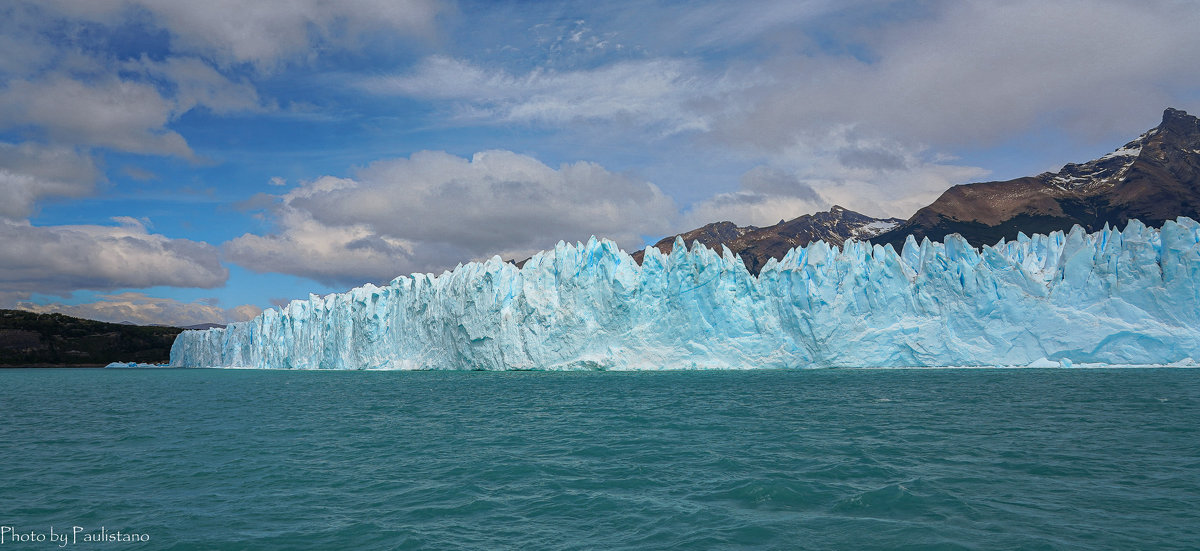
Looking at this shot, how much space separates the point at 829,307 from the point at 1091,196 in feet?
257

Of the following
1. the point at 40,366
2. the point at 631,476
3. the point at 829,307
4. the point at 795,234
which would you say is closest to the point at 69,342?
the point at 40,366

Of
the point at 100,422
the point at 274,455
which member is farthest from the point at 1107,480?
the point at 100,422

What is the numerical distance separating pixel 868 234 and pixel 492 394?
134m

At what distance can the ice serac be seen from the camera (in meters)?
34.8

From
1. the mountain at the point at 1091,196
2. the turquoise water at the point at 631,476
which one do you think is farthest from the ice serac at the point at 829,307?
the mountain at the point at 1091,196

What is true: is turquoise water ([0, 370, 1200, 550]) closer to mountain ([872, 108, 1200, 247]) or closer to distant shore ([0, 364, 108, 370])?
mountain ([872, 108, 1200, 247])

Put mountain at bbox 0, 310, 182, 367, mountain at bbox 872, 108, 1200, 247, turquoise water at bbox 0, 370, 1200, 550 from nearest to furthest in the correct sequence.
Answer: turquoise water at bbox 0, 370, 1200, 550 → mountain at bbox 872, 108, 1200, 247 → mountain at bbox 0, 310, 182, 367

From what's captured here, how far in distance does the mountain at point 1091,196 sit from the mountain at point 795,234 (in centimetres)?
2822

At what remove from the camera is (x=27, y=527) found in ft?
25.5

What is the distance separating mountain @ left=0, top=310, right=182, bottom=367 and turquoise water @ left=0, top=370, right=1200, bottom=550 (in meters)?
84.6

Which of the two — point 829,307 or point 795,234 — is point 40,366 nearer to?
point 829,307

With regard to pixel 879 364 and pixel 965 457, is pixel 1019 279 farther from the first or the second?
pixel 965 457

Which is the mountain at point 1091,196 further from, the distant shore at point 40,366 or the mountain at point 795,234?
the distant shore at point 40,366

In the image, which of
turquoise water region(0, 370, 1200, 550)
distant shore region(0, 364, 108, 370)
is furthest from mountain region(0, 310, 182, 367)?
turquoise water region(0, 370, 1200, 550)
